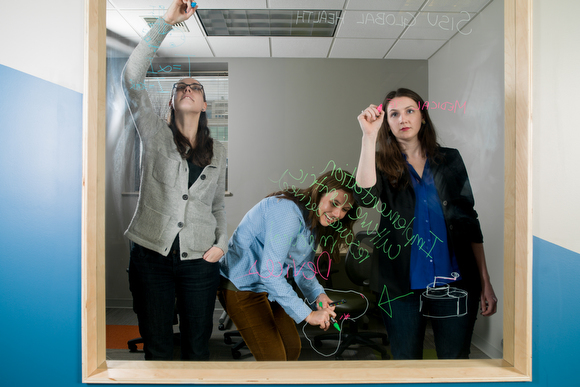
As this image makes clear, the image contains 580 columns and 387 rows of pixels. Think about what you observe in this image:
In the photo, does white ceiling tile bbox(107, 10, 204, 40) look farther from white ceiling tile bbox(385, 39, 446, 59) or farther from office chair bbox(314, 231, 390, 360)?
office chair bbox(314, 231, 390, 360)

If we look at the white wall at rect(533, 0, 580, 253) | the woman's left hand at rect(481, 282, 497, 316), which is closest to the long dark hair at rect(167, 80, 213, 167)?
the woman's left hand at rect(481, 282, 497, 316)

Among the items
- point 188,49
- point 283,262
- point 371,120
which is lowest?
point 283,262

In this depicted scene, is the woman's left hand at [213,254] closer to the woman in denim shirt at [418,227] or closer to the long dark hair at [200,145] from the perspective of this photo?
the long dark hair at [200,145]

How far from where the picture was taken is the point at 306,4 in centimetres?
141

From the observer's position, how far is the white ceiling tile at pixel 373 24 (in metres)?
1.41

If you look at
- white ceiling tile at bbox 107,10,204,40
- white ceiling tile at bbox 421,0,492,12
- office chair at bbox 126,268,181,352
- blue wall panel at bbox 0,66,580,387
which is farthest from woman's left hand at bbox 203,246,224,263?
white ceiling tile at bbox 421,0,492,12

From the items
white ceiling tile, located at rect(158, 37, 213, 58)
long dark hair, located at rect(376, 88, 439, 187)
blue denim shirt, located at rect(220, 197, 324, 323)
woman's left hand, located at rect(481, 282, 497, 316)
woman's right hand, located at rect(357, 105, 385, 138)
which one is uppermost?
white ceiling tile, located at rect(158, 37, 213, 58)

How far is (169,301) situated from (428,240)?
111 cm

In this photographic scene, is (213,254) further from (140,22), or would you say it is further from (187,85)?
(140,22)

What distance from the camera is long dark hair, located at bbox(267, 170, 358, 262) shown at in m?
1.42

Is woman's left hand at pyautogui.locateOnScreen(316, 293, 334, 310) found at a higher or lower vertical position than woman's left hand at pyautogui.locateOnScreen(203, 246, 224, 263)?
lower

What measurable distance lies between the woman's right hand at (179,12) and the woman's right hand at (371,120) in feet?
2.68

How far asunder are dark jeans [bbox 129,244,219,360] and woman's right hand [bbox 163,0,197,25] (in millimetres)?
944

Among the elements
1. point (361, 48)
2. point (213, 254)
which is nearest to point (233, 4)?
point (361, 48)
